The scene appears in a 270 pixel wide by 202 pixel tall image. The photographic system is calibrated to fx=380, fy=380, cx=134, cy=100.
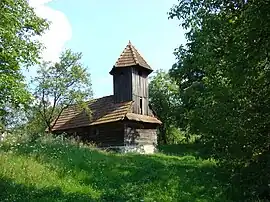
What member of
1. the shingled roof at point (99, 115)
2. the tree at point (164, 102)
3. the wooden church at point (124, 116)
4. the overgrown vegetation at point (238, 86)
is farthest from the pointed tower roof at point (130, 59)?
the overgrown vegetation at point (238, 86)

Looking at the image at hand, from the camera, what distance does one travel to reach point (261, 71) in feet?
37.3

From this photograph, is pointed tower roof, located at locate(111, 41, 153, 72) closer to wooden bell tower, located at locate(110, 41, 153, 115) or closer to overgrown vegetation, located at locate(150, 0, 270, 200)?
wooden bell tower, located at locate(110, 41, 153, 115)

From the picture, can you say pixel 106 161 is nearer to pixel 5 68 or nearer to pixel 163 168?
pixel 163 168

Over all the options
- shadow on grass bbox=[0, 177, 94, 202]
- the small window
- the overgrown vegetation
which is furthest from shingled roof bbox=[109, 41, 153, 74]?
shadow on grass bbox=[0, 177, 94, 202]

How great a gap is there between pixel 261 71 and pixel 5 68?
1179 cm

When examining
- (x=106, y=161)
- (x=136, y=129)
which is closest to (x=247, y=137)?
(x=106, y=161)

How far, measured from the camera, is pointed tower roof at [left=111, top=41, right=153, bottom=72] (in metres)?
37.3

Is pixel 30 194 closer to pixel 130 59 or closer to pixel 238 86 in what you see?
pixel 238 86

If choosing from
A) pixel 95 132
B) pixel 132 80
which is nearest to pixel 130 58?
pixel 132 80

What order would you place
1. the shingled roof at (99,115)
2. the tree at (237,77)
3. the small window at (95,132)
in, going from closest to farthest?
the tree at (237,77) → the shingled roof at (99,115) → the small window at (95,132)

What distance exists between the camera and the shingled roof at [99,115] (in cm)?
3488

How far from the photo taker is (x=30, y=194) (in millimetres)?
12625

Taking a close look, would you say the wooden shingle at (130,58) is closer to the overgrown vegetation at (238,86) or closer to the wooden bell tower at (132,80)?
the wooden bell tower at (132,80)

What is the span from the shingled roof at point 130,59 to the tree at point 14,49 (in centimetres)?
1765
